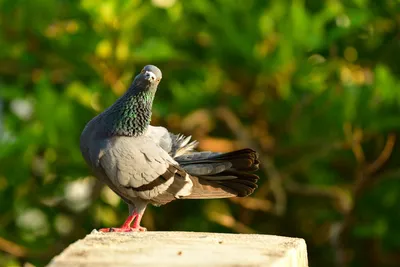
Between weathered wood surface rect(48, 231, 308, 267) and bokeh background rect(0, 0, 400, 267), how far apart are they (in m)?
2.44

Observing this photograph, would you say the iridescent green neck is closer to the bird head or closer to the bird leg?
the bird head

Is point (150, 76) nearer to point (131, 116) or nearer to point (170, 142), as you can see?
point (131, 116)

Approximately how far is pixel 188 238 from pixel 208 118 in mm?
2998

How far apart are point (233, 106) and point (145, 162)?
2.93m

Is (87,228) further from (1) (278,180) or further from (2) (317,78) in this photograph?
(2) (317,78)

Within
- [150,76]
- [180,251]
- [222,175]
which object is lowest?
[180,251]

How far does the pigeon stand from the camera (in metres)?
3.48

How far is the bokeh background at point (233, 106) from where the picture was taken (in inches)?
231

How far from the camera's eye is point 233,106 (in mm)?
6406

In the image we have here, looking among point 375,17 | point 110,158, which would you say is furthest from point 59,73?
point 110,158

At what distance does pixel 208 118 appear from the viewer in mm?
6410

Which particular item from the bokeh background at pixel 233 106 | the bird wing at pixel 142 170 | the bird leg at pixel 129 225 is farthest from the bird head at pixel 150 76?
the bokeh background at pixel 233 106

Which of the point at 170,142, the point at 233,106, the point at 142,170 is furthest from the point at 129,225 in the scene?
the point at 233,106

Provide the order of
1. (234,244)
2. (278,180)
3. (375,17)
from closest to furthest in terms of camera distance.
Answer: (234,244)
(278,180)
(375,17)
